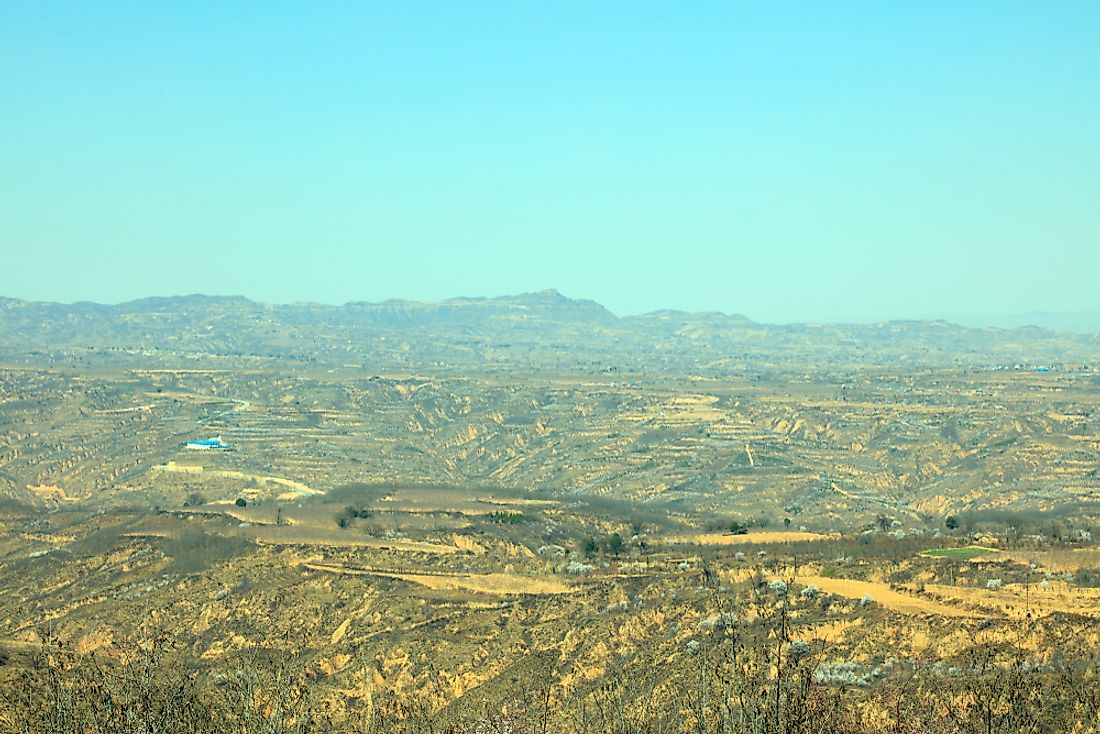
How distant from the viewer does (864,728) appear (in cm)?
4212

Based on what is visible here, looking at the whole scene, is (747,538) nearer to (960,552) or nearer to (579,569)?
(579,569)

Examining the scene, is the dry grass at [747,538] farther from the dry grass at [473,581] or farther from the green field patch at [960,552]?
the dry grass at [473,581]

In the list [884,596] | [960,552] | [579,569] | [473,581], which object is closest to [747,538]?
[579,569]

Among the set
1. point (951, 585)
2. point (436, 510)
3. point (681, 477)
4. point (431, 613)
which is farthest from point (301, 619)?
point (681, 477)

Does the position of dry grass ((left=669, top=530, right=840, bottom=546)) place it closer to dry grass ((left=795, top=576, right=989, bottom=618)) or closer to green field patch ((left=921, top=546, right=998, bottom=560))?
green field patch ((left=921, top=546, right=998, bottom=560))

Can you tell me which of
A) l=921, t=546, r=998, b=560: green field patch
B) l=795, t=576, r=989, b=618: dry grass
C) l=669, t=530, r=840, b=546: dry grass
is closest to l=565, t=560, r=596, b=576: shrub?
l=669, t=530, r=840, b=546: dry grass

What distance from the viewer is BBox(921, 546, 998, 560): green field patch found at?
80.3 metres

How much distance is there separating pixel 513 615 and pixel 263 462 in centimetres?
11265

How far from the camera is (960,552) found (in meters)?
83.1

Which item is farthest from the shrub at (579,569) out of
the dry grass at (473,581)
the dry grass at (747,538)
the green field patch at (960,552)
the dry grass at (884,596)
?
the green field patch at (960,552)

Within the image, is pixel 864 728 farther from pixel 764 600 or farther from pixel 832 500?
pixel 832 500

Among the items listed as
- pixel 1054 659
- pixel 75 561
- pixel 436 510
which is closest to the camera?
pixel 1054 659

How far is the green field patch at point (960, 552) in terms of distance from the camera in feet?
263

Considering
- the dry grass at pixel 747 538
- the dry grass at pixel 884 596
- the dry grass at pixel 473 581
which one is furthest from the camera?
the dry grass at pixel 747 538
